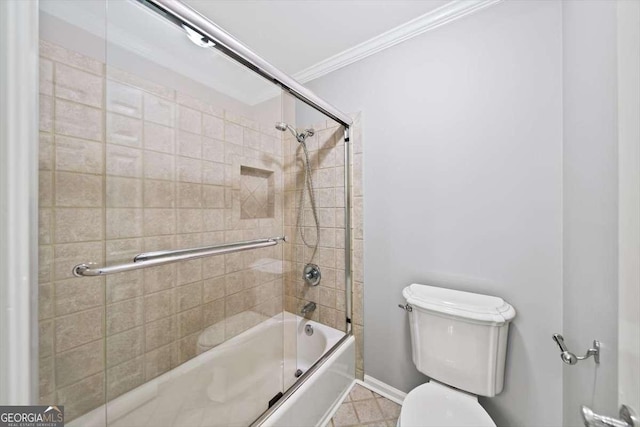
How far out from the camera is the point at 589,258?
0.75m

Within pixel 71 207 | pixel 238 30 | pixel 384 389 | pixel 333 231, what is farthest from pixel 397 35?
pixel 384 389

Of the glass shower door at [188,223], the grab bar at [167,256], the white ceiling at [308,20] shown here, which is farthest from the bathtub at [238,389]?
the white ceiling at [308,20]

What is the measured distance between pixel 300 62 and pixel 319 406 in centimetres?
215

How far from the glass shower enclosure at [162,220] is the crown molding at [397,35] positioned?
1.61 ft

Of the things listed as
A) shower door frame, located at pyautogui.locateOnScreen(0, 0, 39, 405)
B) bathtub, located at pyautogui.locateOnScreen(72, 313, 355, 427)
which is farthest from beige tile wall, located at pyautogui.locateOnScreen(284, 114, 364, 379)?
shower door frame, located at pyautogui.locateOnScreen(0, 0, 39, 405)

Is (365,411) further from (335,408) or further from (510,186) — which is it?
(510,186)

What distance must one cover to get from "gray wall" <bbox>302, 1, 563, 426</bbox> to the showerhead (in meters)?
0.38

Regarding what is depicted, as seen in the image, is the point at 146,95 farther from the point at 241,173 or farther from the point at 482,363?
the point at 482,363

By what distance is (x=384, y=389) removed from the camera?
4.67 feet

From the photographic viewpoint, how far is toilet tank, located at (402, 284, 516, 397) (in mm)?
985

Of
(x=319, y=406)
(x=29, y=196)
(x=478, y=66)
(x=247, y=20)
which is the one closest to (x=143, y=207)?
(x=29, y=196)

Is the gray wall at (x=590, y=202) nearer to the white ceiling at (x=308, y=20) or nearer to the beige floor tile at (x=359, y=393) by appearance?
the white ceiling at (x=308, y=20)

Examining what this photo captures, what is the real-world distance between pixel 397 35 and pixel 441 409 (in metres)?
1.91

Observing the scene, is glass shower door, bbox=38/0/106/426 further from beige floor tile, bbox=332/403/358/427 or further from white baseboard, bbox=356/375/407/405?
white baseboard, bbox=356/375/407/405
